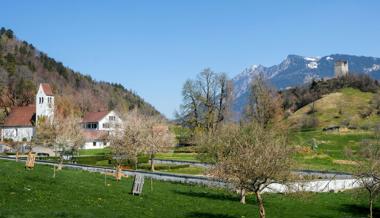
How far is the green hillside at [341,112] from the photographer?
13838cm

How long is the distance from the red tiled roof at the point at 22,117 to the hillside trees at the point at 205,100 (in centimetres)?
4741

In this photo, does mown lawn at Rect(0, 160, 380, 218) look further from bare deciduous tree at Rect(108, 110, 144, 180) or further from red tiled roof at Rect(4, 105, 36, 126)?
red tiled roof at Rect(4, 105, 36, 126)

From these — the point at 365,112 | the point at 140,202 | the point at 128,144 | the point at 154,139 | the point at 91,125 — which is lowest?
the point at 140,202

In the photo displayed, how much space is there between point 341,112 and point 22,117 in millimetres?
93338

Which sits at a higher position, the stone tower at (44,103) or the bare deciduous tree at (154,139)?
the stone tower at (44,103)

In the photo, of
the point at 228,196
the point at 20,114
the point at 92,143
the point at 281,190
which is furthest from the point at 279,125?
the point at 20,114

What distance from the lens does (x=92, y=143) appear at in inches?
4734

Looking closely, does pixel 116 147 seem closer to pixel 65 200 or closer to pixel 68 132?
pixel 68 132

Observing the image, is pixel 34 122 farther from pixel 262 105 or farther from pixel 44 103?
pixel 262 105

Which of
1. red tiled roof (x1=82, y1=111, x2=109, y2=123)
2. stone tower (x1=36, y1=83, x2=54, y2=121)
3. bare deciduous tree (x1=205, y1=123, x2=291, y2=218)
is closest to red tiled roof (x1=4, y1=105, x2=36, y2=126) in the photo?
stone tower (x1=36, y1=83, x2=54, y2=121)

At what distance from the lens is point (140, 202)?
102 feet

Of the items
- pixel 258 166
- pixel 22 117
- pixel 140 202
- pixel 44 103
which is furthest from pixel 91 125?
pixel 258 166

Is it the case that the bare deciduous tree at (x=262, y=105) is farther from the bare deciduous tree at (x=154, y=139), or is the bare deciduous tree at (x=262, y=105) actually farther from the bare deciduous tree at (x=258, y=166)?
the bare deciduous tree at (x=258, y=166)

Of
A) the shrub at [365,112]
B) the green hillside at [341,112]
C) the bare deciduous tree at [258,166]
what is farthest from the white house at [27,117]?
the bare deciduous tree at [258,166]
